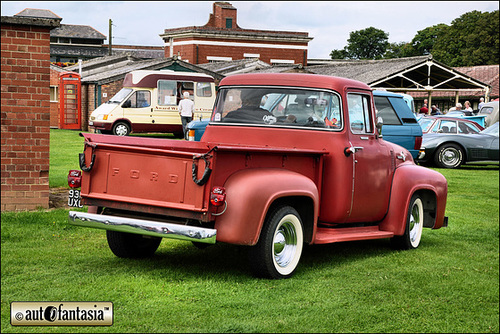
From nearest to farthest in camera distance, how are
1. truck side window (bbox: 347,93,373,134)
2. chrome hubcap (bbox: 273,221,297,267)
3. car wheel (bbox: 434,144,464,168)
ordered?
chrome hubcap (bbox: 273,221,297,267)
truck side window (bbox: 347,93,373,134)
car wheel (bbox: 434,144,464,168)

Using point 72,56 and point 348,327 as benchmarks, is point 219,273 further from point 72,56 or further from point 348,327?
point 72,56

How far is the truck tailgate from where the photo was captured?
6082mm

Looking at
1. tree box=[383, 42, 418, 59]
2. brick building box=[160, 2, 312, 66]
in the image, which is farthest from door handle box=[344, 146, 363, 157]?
tree box=[383, 42, 418, 59]

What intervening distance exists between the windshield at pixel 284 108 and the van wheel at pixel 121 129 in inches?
888

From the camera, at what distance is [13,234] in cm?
827

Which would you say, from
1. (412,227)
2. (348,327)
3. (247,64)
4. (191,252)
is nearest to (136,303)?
(348,327)

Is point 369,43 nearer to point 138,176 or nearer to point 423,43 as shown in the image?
point 423,43

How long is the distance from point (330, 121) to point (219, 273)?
2.10 m

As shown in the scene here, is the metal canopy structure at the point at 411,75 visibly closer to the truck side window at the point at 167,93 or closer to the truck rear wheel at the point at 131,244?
the truck side window at the point at 167,93

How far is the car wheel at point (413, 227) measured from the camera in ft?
27.7

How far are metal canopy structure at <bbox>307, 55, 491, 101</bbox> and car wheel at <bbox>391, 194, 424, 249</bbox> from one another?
25.0m

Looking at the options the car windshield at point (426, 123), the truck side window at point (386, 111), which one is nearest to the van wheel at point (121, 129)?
the car windshield at point (426, 123)

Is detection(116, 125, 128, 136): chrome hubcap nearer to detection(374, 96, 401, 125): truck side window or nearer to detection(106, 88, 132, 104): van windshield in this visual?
detection(106, 88, 132, 104): van windshield
